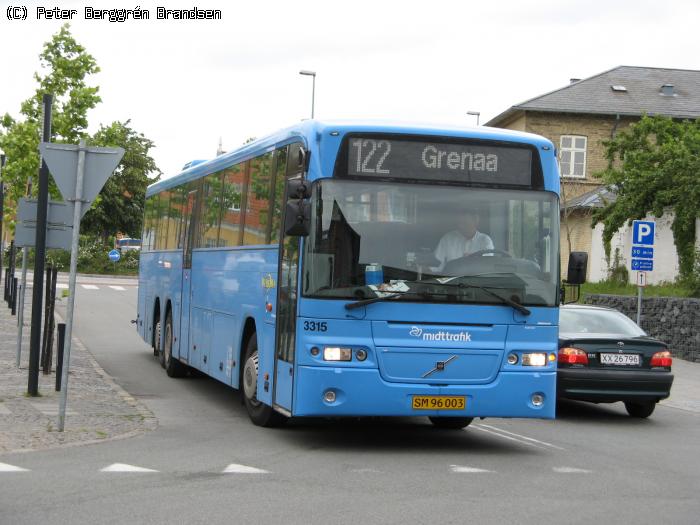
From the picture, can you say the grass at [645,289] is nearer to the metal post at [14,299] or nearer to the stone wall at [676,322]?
the stone wall at [676,322]

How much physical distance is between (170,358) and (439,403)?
27.1 feet

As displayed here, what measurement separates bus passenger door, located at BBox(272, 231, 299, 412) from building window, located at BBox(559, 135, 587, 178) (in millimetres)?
50898

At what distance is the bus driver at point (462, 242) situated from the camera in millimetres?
10953

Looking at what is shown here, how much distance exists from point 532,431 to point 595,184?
48.7m

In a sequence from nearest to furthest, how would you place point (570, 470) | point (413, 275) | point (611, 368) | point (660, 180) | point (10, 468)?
point (10, 468)
point (570, 470)
point (413, 275)
point (611, 368)
point (660, 180)

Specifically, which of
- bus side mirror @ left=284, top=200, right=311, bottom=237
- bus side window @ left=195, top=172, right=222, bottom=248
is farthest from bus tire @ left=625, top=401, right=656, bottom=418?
bus side mirror @ left=284, top=200, right=311, bottom=237

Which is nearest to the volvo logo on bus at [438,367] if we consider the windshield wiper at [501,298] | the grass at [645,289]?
the windshield wiper at [501,298]

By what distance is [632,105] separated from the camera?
6138 cm

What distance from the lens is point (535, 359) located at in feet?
37.1

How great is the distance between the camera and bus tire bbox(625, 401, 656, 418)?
15828 mm

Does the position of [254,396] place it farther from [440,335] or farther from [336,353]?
[440,335]

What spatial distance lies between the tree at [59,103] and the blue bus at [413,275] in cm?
1995

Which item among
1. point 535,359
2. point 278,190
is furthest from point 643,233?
point 278,190

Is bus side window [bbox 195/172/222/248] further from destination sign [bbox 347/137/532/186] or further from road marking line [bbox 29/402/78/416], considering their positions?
destination sign [bbox 347/137/532/186]
